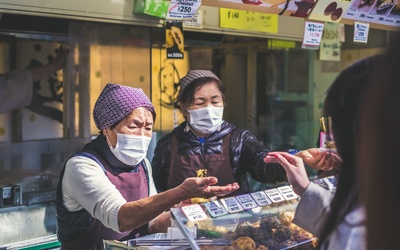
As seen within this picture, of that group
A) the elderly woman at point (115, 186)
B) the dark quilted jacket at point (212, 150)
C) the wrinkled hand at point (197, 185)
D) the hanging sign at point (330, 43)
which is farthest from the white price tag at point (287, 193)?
the hanging sign at point (330, 43)

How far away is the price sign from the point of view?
205 cm

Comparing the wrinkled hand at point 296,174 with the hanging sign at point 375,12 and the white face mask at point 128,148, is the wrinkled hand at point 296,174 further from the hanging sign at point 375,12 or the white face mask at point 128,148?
the hanging sign at point 375,12

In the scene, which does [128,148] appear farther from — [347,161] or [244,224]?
[347,161]

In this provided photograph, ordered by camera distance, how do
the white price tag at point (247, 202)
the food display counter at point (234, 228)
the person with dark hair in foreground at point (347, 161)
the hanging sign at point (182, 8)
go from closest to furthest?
1. the person with dark hair in foreground at point (347, 161)
2. the food display counter at point (234, 228)
3. the white price tag at point (247, 202)
4. the hanging sign at point (182, 8)

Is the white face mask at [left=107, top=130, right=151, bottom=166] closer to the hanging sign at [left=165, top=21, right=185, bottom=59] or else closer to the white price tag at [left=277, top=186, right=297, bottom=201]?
the white price tag at [left=277, top=186, right=297, bottom=201]

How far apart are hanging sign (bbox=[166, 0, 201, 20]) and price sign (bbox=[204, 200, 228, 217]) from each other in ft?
4.65

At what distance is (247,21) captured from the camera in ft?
14.5

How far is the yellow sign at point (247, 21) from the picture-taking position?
427 centimetres

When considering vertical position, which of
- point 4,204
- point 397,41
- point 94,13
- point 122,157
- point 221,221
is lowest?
point 4,204

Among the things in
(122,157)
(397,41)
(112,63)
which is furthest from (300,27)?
(397,41)

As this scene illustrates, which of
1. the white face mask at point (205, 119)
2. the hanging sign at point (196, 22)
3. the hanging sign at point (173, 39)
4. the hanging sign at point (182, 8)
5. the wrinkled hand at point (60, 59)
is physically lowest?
the white face mask at point (205, 119)

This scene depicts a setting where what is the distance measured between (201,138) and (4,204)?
4.67 ft

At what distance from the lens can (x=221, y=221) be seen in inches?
81.9

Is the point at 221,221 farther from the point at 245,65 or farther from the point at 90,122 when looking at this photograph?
the point at 245,65
